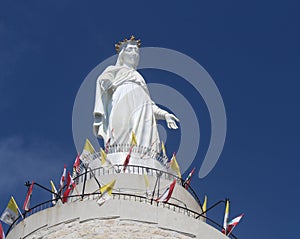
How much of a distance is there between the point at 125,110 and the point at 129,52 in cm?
360

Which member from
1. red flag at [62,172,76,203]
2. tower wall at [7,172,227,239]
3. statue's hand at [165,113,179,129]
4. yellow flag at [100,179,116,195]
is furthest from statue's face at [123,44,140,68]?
yellow flag at [100,179,116,195]

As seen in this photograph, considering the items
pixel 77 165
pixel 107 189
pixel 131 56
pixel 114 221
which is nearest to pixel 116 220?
pixel 114 221

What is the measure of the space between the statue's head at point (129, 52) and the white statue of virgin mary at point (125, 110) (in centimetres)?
14

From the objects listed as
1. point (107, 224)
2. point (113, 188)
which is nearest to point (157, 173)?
point (113, 188)

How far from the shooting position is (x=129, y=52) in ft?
120

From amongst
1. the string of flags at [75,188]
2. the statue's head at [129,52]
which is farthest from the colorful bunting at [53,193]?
the statue's head at [129,52]

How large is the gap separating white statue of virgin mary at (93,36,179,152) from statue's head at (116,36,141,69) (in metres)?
0.14

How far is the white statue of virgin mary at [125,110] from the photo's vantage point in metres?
33.1

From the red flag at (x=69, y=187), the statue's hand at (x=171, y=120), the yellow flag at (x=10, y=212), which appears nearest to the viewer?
the red flag at (x=69, y=187)

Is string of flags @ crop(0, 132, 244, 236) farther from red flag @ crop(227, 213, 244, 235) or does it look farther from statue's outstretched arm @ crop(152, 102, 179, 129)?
statue's outstretched arm @ crop(152, 102, 179, 129)

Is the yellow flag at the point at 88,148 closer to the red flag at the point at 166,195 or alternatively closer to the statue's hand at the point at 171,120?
the statue's hand at the point at 171,120

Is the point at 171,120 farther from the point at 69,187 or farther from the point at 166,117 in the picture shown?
A: the point at 69,187

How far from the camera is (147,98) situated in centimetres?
3478

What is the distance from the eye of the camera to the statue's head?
36.6 metres
